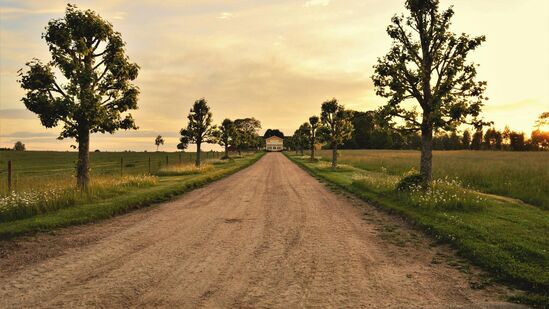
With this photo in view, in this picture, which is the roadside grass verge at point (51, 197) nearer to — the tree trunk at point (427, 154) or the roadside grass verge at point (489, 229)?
the roadside grass verge at point (489, 229)

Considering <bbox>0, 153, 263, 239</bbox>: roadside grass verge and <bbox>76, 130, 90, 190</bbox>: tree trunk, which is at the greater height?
<bbox>76, 130, 90, 190</bbox>: tree trunk

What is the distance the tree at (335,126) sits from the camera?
44.8m

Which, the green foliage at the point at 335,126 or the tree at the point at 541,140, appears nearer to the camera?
the green foliage at the point at 335,126

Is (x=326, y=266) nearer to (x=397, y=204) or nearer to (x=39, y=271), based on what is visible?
(x=39, y=271)

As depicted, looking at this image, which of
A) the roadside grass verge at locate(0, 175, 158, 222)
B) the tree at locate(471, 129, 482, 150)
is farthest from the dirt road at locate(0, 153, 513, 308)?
the tree at locate(471, 129, 482, 150)

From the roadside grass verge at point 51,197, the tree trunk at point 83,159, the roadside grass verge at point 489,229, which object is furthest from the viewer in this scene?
the tree trunk at point 83,159

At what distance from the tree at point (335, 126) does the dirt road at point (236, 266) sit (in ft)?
107

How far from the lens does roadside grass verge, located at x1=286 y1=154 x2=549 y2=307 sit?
22.9 ft

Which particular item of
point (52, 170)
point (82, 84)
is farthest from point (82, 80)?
point (52, 170)

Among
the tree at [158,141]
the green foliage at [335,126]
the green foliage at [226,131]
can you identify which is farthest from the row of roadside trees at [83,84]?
the tree at [158,141]

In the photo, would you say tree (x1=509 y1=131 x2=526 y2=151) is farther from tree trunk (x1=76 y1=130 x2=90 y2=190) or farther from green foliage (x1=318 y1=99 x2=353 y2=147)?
tree trunk (x1=76 y1=130 x2=90 y2=190)

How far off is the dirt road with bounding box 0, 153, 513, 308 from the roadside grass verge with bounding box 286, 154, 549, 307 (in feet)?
2.06

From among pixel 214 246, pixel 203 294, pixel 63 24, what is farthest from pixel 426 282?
pixel 63 24

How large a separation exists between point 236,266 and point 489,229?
7.56m
